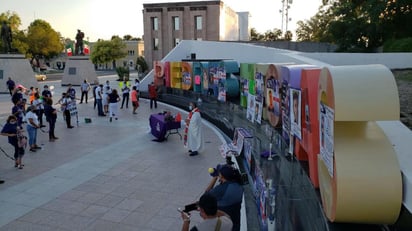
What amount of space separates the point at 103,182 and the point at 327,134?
22.1 ft

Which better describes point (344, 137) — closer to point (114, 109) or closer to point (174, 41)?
point (114, 109)

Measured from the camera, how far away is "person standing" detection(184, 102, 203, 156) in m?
11.3

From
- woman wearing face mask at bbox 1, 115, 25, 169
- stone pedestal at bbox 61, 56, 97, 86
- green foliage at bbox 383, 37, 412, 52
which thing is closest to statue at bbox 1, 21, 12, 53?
stone pedestal at bbox 61, 56, 97, 86

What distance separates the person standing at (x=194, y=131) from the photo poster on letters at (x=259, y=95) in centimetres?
219

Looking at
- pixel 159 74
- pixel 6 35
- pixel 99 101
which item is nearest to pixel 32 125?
pixel 99 101

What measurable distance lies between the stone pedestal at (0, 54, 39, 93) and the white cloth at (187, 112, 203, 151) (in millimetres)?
25510

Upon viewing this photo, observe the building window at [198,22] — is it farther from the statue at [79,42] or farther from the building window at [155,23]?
the statue at [79,42]

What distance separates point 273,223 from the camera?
5.54 meters

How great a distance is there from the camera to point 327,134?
13.1 ft

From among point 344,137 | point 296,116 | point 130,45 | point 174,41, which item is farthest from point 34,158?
point 130,45

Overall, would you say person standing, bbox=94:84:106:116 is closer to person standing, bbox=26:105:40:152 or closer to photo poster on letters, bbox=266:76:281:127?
person standing, bbox=26:105:40:152

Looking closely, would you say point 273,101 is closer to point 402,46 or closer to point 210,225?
point 210,225

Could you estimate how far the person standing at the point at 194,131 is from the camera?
11.3 metres

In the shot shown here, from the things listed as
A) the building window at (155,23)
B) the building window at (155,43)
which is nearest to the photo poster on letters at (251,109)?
the building window at (155,43)
